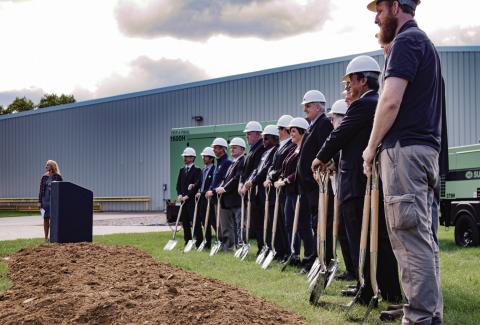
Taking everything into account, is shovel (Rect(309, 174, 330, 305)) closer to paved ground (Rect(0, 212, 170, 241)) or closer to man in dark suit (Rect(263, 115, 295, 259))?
man in dark suit (Rect(263, 115, 295, 259))

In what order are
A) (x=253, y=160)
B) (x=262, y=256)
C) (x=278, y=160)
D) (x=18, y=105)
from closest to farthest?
(x=262, y=256) < (x=278, y=160) < (x=253, y=160) < (x=18, y=105)

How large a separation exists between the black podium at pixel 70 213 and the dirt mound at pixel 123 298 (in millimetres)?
3166

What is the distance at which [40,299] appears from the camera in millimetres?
6000

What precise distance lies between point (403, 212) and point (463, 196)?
27.6 ft

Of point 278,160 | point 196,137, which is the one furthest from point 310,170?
point 196,137

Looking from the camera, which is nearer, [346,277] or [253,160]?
[346,277]

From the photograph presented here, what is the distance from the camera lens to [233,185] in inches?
453

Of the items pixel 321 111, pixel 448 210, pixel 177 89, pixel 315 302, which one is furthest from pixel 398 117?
pixel 177 89

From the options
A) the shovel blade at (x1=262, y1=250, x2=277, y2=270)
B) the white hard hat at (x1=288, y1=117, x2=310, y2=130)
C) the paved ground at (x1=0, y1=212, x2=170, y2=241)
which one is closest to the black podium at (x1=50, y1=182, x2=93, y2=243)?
the shovel blade at (x1=262, y1=250, x2=277, y2=270)

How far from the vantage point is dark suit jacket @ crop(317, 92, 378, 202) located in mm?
5652

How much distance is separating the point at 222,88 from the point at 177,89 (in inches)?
131

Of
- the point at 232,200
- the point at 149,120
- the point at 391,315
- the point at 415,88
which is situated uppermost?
the point at 149,120

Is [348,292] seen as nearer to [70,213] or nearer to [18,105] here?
[70,213]

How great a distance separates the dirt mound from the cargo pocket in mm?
1273
